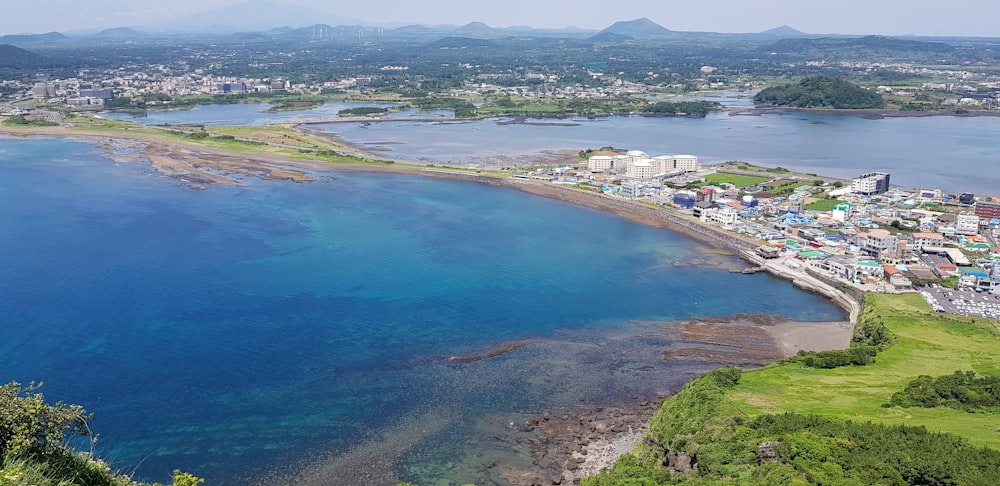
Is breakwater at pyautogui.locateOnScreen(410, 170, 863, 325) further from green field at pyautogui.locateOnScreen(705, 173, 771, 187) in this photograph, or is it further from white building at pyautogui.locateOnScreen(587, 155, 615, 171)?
green field at pyautogui.locateOnScreen(705, 173, 771, 187)

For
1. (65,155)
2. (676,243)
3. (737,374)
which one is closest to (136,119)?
(65,155)

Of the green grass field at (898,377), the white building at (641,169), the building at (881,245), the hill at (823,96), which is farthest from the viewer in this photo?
the hill at (823,96)

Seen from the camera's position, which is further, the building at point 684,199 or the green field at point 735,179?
the green field at point 735,179

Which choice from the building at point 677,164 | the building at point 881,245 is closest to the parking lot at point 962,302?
the building at point 881,245

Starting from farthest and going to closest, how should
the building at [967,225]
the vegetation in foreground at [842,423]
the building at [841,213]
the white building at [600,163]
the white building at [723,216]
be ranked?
the white building at [600,163] < the white building at [723,216] < the building at [841,213] < the building at [967,225] < the vegetation in foreground at [842,423]

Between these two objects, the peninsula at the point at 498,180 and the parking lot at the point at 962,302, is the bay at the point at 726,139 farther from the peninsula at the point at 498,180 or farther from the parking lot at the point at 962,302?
the parking lot at the point at 962,302

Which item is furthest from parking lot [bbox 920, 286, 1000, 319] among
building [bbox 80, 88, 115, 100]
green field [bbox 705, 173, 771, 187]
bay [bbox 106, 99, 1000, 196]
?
building [bbox 80, 88, 115, 100]
